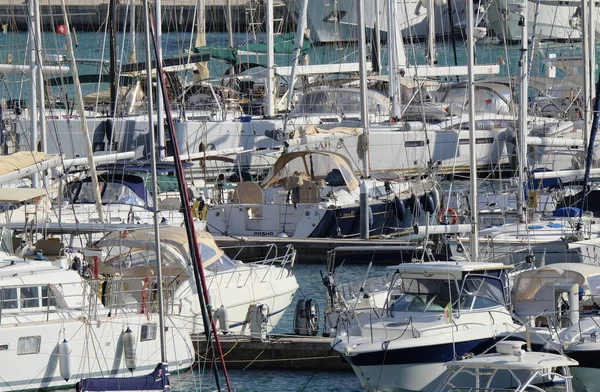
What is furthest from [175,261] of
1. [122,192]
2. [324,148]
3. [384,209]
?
[324,148]

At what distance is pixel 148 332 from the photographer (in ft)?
69.4

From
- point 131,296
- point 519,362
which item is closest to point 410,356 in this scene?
point 519,362

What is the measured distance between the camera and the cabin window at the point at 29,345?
64.3ft

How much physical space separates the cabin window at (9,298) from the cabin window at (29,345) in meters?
0.67

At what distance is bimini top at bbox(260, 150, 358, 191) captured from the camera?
36.3 metres

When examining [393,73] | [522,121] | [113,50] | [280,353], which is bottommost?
[280,353]

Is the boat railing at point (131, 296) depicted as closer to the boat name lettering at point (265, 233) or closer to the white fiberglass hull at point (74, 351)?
the white fiberglass hull at point (74, 351)

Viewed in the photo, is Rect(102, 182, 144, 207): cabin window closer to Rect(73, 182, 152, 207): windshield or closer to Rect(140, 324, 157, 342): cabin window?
Rect(73, 182, 152, 207): windshield

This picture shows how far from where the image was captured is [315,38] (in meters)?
75.5

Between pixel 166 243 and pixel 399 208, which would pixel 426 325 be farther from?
pixel 399 208

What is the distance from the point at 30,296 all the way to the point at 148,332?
189cm

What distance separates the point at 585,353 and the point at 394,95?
28.2 metres

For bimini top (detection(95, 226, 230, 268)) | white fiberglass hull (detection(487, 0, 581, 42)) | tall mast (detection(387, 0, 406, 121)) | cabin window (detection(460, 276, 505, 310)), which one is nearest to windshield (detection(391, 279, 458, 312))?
cabin window (detection(460, 276, 505, 310))

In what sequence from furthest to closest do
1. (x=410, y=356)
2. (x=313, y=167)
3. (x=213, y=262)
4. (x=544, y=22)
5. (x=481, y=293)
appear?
(x=544, y=22) < (x=313, y=167) < (x=213, y=262) < (x=481, y=293) < (x=410, y=356)
